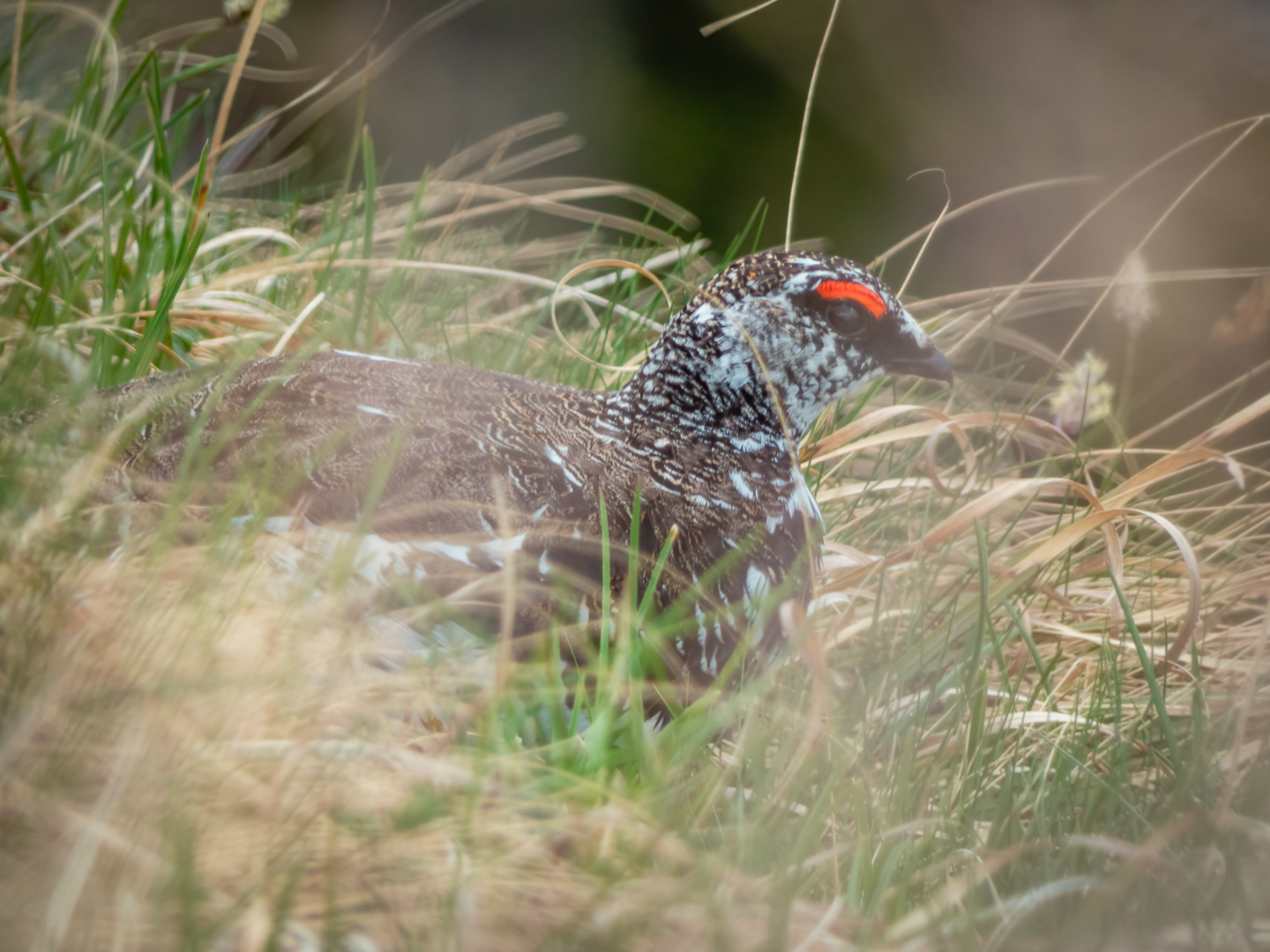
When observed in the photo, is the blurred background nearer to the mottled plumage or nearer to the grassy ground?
the grassy ground

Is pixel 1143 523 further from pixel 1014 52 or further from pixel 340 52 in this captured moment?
pixel 340 52

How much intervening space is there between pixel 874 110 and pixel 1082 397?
3118mm

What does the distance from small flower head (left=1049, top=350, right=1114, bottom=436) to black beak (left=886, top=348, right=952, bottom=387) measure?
2.05 feet

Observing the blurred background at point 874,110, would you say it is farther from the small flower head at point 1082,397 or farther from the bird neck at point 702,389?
the bird neck at point 702,389

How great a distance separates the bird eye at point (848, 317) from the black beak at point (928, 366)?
133 millimetres

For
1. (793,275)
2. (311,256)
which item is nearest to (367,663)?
(793,275)

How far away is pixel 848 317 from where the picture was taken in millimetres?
2311

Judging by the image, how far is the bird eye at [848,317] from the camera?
2.30 meters

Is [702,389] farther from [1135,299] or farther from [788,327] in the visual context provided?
[1135,299]

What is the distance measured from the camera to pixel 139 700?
1.19 m

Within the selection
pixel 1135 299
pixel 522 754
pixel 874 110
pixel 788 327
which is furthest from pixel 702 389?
pixel 874 110

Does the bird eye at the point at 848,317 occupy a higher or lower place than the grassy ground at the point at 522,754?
higher

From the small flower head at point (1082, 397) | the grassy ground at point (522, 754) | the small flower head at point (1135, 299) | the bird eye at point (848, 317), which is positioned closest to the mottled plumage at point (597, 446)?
the bird eye at point (848, 317)

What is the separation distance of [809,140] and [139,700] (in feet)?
17.1
